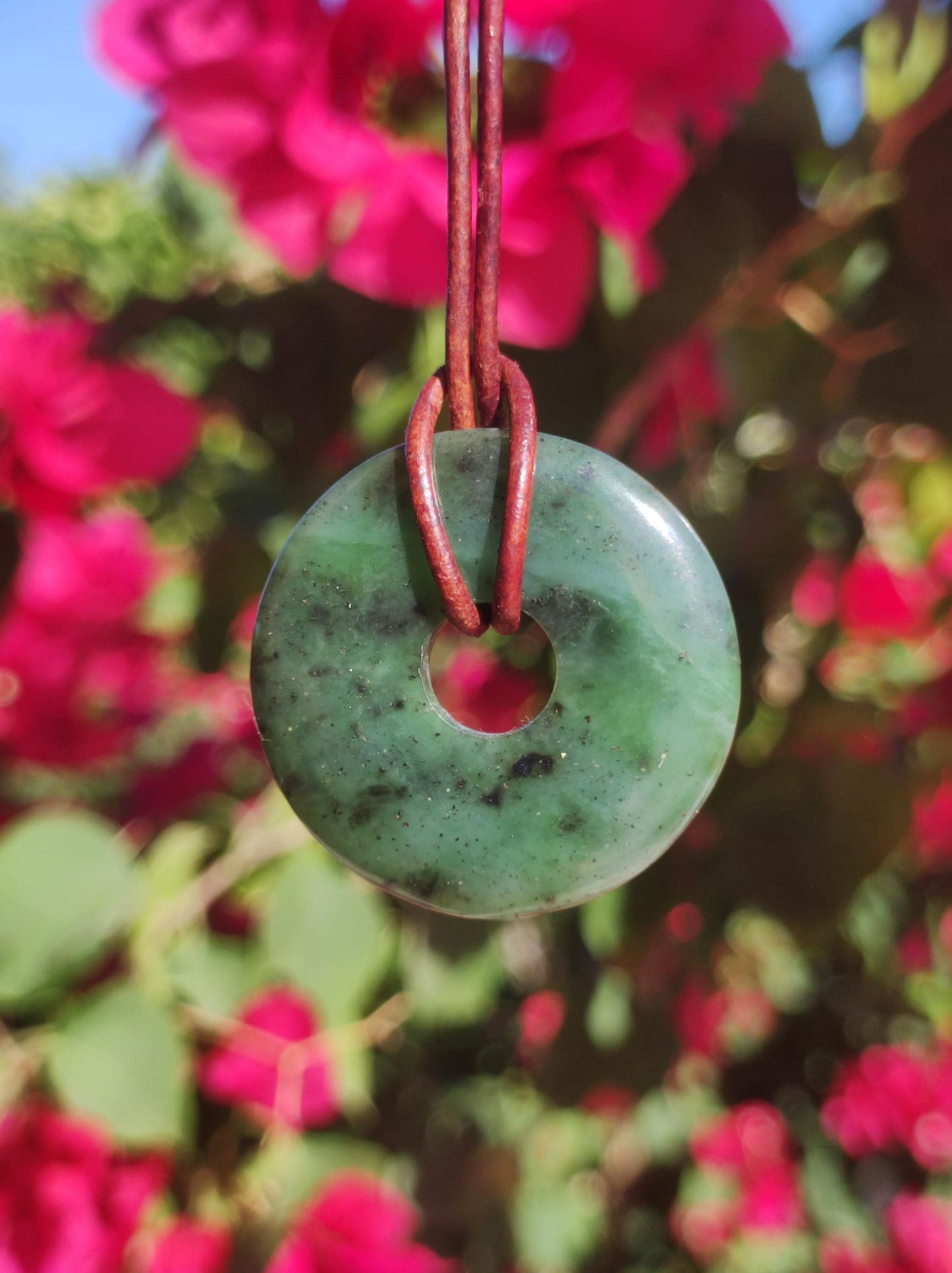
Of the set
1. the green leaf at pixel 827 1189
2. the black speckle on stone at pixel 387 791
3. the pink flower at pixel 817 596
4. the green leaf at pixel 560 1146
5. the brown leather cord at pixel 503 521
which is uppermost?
the brown leather cord at pixel 503 521

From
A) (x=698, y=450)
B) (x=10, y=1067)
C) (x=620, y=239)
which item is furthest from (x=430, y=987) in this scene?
(x=620, y=239)

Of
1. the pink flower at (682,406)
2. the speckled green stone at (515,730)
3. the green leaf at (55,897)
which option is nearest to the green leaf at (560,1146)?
the green leaf at (55,897)

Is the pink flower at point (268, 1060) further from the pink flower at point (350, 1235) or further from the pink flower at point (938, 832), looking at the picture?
the pink flower at point (938, 832)

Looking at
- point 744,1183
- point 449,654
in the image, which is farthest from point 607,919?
point 744,1183

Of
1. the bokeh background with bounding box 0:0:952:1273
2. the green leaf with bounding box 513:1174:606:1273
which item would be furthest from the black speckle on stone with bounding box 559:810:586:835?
the green leaf with bounding box 513:1174:606:1273

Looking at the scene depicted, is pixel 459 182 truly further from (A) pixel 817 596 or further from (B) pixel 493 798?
(A) pixel 817 596
